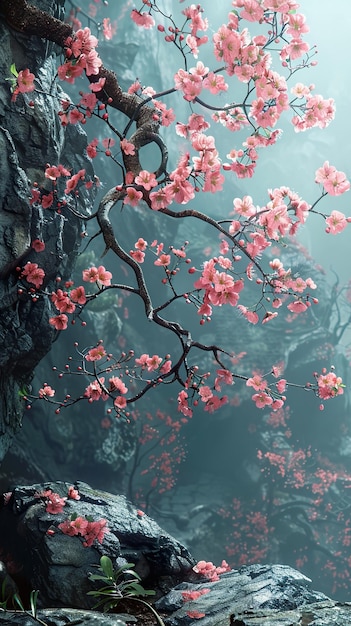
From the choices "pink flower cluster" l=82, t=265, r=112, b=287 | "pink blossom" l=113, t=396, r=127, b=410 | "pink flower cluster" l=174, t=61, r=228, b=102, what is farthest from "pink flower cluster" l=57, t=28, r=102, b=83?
"pink blossom" l=113, t=396, r=127, b=410

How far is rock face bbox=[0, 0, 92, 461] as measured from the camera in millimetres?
5145

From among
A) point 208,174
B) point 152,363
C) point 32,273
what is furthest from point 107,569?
point 208,174

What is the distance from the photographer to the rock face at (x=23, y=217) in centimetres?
514

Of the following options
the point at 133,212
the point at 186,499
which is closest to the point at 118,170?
the point at 133,212

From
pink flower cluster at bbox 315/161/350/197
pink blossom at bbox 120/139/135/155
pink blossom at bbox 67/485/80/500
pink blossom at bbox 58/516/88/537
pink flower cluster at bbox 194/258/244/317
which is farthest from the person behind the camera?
pink blossom at bbox 67/485/80/500

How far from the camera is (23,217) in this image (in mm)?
5305

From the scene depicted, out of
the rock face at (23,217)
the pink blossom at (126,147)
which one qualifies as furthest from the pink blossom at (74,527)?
the pink blossom at (126,147)

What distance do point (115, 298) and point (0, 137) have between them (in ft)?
37.8

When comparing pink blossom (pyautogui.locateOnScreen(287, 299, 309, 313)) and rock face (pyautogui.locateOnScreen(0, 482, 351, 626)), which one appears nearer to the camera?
rock face (pyautogui.locateOnScreen(0, 482, 351, 626))

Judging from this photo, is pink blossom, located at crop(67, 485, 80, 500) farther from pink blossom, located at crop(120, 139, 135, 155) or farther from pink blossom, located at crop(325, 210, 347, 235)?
pink blossom, located at crop(325, 210, 347, 235)

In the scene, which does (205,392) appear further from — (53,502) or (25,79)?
(25,79)

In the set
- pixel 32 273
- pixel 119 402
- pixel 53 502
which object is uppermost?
pixel 32 273

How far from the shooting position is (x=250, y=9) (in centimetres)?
446

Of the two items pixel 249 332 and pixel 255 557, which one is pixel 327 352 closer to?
pixel 249 332
